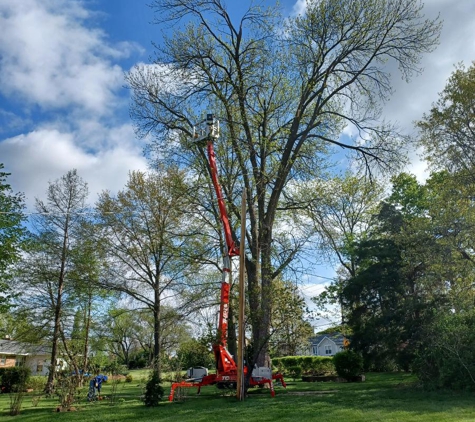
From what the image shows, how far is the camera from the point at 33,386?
2647 centimetres

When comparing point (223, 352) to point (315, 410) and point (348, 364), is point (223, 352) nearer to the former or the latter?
point (315, 410)

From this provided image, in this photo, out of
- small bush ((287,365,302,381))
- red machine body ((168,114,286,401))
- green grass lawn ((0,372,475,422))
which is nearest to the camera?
green grass lawn ((0,372,475,422))

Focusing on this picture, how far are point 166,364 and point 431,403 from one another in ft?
28.9

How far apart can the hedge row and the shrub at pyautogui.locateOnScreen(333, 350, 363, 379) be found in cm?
422

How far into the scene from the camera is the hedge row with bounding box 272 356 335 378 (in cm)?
2606

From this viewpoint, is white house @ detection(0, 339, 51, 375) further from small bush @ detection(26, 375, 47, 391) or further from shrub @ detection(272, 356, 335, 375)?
shrub @ detection(272, 356, 335, 375)

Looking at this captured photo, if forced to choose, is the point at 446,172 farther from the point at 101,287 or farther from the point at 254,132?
the point at 101,287

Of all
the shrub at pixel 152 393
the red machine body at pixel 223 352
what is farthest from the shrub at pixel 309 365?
the shrub at pixel 152 393

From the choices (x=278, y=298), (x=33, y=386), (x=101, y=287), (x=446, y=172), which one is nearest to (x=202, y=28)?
(x=278, y=298)

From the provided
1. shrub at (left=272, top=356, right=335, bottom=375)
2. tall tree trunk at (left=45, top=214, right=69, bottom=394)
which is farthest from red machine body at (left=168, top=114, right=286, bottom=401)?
shrub at (left=272, top=356, right=335, bottom=375)

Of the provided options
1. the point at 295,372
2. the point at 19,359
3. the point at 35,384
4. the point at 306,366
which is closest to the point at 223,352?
the point at 295,372

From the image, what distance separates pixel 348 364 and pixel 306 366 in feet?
30.7

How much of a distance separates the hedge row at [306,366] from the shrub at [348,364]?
Result: 4.22 m

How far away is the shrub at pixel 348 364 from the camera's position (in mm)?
19906
